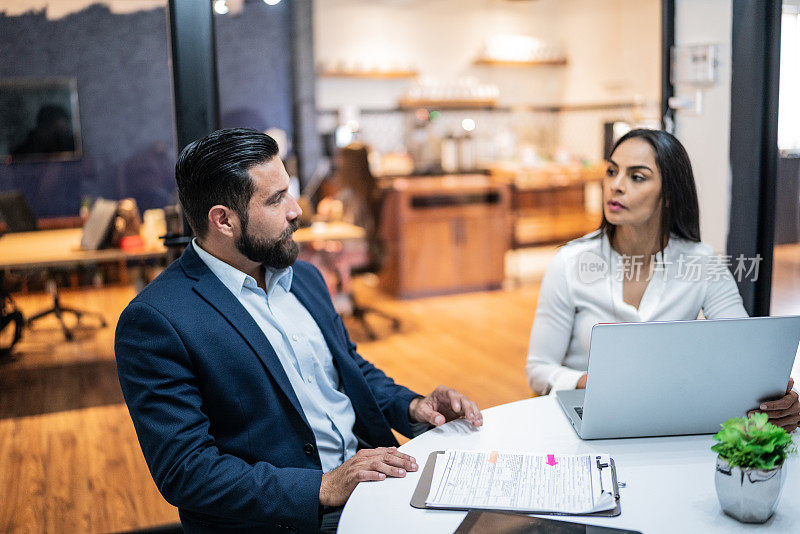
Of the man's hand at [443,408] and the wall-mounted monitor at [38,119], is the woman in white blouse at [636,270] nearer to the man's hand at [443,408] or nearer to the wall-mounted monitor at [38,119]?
the man's hand at [443,408]

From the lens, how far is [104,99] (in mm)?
2424

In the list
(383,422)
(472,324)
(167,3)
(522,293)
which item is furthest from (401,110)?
(383,422)

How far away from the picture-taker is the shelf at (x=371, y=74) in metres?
7.60

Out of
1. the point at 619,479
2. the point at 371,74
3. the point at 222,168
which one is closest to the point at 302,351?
the point at 222,168

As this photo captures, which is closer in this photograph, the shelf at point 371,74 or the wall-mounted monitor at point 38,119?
the wall-mounted monitor at point 38,119

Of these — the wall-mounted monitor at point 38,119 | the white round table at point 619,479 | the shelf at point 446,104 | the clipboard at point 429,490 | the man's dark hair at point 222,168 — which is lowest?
the white round table at point 619,479

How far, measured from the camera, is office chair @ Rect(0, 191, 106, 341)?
2.34m

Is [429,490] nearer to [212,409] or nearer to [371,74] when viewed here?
[212,409]

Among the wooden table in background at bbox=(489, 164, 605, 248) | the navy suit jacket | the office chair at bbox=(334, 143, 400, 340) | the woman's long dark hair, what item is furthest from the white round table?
the wooden table in background at bbox=(489, 164, 605, 248)

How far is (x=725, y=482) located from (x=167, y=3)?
2.01 meters

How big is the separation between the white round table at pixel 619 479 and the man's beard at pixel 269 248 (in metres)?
0.51

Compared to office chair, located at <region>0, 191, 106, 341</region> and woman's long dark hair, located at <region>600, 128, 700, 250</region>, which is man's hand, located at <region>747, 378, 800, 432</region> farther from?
office chair, located at <region>0, 191, 106, 341</region>

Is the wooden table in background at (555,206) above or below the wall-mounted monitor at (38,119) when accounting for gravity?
below

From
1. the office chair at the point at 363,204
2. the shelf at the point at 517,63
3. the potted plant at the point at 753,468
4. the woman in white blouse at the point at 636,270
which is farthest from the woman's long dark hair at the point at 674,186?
the shelf at the point at 517,63
